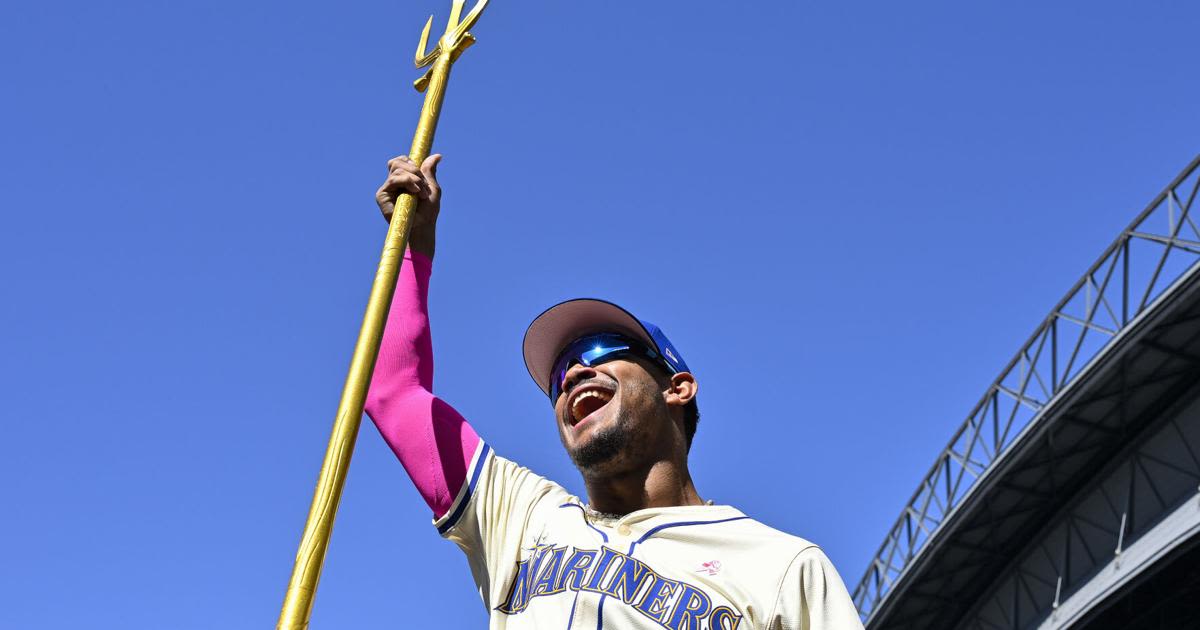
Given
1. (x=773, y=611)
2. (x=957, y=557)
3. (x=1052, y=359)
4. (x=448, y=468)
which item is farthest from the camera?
(x=957, y=557)

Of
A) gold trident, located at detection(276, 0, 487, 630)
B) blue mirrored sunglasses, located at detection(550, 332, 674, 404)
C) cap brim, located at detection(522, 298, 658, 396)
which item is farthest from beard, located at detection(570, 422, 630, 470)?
gold trident, located at detection(276, 0, 487, 630)

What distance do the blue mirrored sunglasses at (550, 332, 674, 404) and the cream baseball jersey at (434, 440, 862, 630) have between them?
0.40 metres

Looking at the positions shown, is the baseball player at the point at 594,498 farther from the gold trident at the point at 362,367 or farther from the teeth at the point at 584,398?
the gold trident at the point at 362,367

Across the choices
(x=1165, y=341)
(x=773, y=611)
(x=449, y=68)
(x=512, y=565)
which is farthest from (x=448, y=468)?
(x=1165, y=341)

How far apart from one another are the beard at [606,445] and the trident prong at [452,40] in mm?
1292

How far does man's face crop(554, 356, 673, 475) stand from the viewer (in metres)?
3.36

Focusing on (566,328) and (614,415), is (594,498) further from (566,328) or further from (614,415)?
(566,328)

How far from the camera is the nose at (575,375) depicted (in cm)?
357

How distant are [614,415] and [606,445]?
0.09 meters

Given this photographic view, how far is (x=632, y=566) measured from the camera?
299cm

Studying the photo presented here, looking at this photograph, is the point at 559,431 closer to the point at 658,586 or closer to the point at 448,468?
the point at 448,468

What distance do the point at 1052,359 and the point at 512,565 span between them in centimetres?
1240

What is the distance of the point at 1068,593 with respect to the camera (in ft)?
48.1

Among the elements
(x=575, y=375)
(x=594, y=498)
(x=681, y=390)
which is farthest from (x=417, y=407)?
(x=681, y=390)
